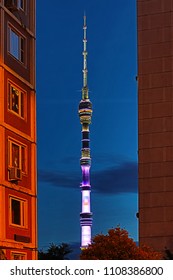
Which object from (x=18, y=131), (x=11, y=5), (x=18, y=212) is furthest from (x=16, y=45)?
(x=18, y=212)

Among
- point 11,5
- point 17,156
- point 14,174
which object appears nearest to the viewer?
point 14,174

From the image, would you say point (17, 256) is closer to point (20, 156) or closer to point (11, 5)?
point (20, 156)

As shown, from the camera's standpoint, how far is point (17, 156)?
27750mm

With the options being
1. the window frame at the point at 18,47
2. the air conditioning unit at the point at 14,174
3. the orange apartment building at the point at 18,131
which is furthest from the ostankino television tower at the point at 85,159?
the air conditioning unit at the point at 14,174

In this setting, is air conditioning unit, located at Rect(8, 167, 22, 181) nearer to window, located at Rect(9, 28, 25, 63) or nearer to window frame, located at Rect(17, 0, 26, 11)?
window, located at Rect(9, 28, 25, 63)

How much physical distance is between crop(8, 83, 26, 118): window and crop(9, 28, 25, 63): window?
142 centimetres

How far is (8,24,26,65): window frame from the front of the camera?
89.7 feet

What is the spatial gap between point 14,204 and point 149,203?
29211mm

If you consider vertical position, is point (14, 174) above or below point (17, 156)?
below

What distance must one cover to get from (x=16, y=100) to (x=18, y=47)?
92.4 inches

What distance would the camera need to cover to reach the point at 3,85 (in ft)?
85.9

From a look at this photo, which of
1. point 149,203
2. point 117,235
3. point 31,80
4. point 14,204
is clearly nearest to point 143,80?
point 149,203

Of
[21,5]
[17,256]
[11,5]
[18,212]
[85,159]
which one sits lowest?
[17,256]
